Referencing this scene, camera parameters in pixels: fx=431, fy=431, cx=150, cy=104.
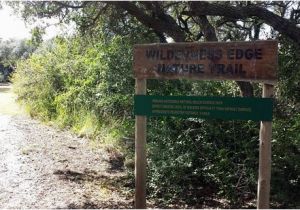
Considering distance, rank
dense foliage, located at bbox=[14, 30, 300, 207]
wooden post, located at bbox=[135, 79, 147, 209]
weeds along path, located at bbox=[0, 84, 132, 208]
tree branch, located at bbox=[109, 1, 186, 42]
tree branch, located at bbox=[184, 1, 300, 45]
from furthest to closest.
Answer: tree branch, located at bbox=[109, 1, 186, 42] < tree branch, located at bbox=[184, 1, 300, 45] < dense foliage, located at bbox=[14, 30, 300, 207] < weeds along path, located at bbox=[0, 84, 132, 208] < wooden post, located at bbox=[135, 79, 147, 209]

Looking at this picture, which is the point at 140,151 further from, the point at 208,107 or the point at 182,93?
the point at 182,93

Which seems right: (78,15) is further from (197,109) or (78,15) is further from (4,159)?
(197,109)

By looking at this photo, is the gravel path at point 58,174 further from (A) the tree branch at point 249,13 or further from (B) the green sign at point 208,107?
(A) the tree branch at point 249,13

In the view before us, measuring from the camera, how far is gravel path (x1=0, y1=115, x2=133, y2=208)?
6555 mm

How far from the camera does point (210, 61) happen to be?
5.05 metres

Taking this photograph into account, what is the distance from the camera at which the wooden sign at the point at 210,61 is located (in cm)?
471

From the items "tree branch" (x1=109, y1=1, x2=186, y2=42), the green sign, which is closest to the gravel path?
the green sign

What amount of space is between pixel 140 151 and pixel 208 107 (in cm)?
120

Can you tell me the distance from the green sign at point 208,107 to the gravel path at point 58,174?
74.6 inches

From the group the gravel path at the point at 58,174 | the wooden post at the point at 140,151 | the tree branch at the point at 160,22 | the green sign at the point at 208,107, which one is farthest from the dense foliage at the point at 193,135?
the green sign at the point at 208,107

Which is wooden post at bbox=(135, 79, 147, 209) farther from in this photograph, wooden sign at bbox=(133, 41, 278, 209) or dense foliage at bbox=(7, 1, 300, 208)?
dense foliage at bbox=(7, 1, 300, 208)

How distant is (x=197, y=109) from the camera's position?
5148 mm

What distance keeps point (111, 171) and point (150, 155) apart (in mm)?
1529

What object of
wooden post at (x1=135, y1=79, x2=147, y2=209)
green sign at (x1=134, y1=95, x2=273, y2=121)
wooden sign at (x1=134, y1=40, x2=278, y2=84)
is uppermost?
wooden sign at (x1=134, y1=40, x2=278, y2=84)
